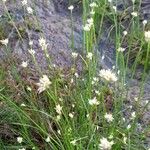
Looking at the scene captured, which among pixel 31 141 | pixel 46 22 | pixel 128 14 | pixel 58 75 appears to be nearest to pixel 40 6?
pixel 46 22

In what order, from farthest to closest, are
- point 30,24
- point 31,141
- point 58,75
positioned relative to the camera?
point 30,24 → point 58,75 → point 31,141

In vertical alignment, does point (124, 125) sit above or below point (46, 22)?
below

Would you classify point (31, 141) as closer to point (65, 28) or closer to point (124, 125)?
point (124, 125)

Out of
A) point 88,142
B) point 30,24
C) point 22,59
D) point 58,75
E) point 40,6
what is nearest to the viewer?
point 88,142

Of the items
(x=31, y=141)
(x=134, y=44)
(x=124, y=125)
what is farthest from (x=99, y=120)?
(x=134, y=44)

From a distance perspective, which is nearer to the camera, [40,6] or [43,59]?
[43,59]

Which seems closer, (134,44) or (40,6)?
(134,44)

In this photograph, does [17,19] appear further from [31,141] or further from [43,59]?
[31,141]

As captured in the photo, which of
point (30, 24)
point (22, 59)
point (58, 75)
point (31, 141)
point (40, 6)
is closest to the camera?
point (31, 141)

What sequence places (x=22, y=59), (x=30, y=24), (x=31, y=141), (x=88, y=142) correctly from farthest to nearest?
1. (x=30, y=24)
2. (x=22, y=59)
3. (x=31, y=141)
4. (x=88, y=142)
